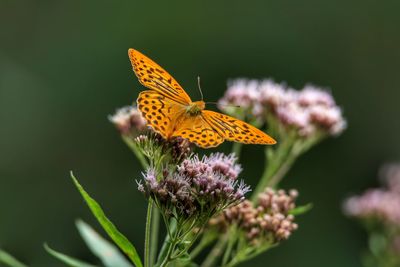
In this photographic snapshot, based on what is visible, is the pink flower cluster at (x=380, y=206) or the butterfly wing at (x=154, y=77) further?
the pink flower cluster at (x=380, y=206)

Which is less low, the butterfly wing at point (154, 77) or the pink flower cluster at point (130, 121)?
the butterfly wing at point (154, 77)

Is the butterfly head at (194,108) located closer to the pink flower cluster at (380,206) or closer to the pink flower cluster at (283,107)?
the pink flower cluster at (283,107)

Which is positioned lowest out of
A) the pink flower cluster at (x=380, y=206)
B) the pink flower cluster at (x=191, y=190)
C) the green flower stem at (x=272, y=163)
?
the pink flower cluster at (x=380, y=206)

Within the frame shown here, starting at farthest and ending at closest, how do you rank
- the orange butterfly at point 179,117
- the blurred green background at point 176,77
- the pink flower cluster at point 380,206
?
the blurred green background at point 176,77, the pink flower cluster at point 380,206, the orange butterfly at point 179,117

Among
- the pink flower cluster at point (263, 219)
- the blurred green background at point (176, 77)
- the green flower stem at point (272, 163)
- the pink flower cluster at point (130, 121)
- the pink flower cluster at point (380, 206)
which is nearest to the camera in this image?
the pink flower cluster at point (263, 219)

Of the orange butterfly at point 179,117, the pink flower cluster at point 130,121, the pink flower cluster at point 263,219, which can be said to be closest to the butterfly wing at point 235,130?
the orange butterfly at point 179,117

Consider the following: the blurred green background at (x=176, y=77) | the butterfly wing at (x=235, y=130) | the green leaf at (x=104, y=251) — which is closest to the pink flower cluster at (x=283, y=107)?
the butterfly wing at (x=235, y=130)

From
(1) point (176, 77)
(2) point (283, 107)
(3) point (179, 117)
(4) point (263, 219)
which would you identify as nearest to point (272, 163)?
(2) point (283, 107)

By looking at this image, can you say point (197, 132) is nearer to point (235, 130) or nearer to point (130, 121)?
point (235, 130)
